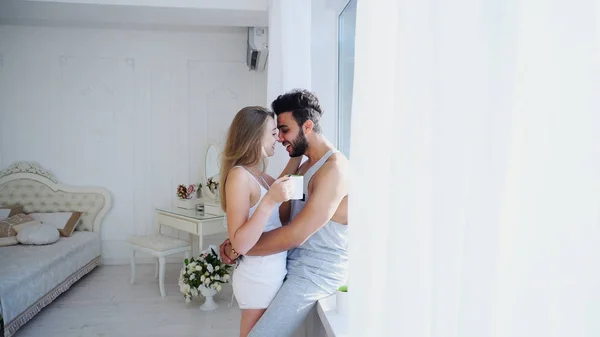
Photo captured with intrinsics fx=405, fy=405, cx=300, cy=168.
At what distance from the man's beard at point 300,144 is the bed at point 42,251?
256 cm

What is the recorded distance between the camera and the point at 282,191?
1461mm

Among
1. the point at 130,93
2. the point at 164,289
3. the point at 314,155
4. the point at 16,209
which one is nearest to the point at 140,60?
the point at 130,93

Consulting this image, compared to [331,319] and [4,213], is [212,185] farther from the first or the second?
[331,319]

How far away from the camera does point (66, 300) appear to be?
148 inches

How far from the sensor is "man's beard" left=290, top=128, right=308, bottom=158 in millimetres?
1782

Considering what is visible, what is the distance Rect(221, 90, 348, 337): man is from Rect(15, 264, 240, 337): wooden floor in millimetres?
1669

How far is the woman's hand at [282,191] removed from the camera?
1.46 meters

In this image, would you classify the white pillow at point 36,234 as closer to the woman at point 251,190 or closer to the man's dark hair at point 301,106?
the woman at point 251,190

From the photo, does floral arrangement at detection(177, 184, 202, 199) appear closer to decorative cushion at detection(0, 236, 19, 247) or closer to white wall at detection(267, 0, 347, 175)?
decorative cushion at detection(0, 236, 19, 247)

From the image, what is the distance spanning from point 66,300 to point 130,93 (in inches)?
95.5

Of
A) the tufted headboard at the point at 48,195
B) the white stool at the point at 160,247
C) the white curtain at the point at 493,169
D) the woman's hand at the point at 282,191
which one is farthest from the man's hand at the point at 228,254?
the tufted headboard at the point at 48,195

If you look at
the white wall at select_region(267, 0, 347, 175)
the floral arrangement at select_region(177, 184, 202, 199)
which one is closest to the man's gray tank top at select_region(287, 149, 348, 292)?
the white wall at select_region(267, 0, 347, 175)

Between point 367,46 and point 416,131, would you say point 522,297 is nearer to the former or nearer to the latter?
point 416,131

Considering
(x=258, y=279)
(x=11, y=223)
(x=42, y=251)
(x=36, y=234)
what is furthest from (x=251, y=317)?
(x=11, y=223)
